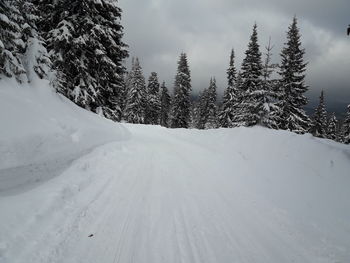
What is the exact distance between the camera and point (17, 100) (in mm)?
7426

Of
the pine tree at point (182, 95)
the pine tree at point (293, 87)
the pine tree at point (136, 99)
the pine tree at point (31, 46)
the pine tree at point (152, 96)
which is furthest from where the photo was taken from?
the pine tree at point (152, 96)

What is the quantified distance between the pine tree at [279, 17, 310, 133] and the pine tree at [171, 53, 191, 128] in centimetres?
1846

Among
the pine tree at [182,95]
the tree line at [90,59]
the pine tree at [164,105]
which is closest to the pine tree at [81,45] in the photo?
the tree line at [90,59]

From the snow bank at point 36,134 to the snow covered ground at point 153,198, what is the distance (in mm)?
40

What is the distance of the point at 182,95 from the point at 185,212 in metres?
33.4

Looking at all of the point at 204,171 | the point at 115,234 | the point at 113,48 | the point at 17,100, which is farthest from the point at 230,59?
the point at 115,234

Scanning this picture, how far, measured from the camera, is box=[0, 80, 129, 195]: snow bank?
18.2 feet

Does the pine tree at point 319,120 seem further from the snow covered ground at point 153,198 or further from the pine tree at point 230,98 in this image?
the snow covered ground at point 153,198

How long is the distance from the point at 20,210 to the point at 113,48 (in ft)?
47.5

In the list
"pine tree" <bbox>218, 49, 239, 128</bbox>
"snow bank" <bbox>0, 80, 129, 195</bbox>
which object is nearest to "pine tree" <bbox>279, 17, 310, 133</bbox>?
"pine tree" <bbox>218, 49, 239, 128</bbox>

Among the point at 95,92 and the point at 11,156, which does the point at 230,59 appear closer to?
the point at 95,92

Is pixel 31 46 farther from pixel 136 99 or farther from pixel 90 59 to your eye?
pixel 136 99

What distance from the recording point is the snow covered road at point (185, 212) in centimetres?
336

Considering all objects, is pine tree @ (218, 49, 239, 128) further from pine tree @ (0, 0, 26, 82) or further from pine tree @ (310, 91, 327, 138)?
pine tree @ (0, 0, 26, 82)
